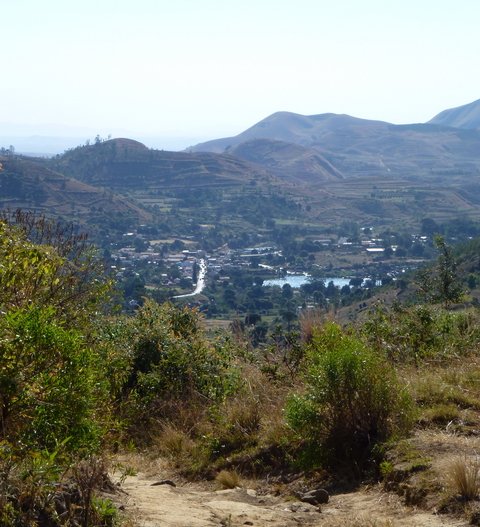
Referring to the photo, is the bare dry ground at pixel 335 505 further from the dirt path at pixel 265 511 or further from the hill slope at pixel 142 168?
the hill slope at pixel 142 168

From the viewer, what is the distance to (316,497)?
4688mm

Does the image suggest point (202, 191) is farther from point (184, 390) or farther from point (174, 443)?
point (174, 443)

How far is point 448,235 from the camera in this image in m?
75.1

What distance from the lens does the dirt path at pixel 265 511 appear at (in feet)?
13.3

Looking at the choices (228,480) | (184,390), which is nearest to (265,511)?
(228,480)

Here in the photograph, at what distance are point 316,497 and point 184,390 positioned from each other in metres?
3.29

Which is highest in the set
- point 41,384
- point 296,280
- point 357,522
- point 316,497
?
point 41,384

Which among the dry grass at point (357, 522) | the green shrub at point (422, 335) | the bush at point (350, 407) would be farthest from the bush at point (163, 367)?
the dry grass at point (357, 522)

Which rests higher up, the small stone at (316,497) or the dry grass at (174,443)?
the small stone at (316,497)

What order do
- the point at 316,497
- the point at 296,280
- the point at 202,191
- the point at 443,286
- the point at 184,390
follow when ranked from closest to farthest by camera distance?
1. the point at 316,497
2. the point at 184,390
3. the point at 443,286
4. the point at 296,280
5. the point at 202,191

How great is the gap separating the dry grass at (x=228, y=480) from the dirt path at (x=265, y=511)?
0.35 m

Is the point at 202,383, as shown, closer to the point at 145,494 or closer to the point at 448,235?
the point at 145,494

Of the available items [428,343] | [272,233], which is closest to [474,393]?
[428,343]

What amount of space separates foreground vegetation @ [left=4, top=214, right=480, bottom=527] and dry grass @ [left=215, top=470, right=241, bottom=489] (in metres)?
0.02
